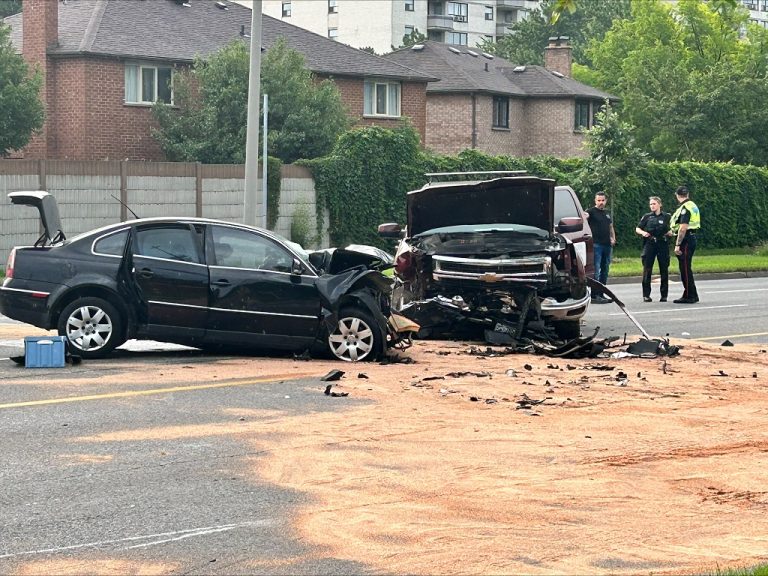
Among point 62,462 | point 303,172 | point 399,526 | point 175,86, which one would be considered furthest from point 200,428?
point 175,86

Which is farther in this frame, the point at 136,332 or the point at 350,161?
the point at 350,161

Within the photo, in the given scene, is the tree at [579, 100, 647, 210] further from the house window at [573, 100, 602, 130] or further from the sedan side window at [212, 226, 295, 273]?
the house window at [573, 100, 602, 130]

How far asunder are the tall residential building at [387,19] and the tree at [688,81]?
21.7 meters

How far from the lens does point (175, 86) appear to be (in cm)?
4412

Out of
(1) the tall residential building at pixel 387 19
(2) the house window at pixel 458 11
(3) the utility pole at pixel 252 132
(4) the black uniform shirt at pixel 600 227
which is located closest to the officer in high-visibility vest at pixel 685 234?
(4) the black uniform shirt at pixel 600 227

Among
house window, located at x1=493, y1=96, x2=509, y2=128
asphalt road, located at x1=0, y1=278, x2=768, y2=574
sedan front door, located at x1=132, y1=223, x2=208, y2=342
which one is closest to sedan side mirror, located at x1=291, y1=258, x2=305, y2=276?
sedan front door, located at x1=132, y1=223, x2=208, y2=342

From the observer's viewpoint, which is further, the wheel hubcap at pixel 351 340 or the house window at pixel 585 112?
the house window at pixel 585 112

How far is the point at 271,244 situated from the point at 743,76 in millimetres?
44106

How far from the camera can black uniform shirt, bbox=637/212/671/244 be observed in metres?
23.4

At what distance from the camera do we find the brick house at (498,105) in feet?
205

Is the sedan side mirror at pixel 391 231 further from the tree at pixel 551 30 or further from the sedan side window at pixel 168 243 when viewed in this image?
the tree at pixel 551 30

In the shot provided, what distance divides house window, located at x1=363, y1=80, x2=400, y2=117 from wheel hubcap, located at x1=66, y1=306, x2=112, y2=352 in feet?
126

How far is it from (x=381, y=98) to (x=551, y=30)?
61382 mm

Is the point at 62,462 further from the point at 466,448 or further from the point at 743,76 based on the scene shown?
the point at 743,76
